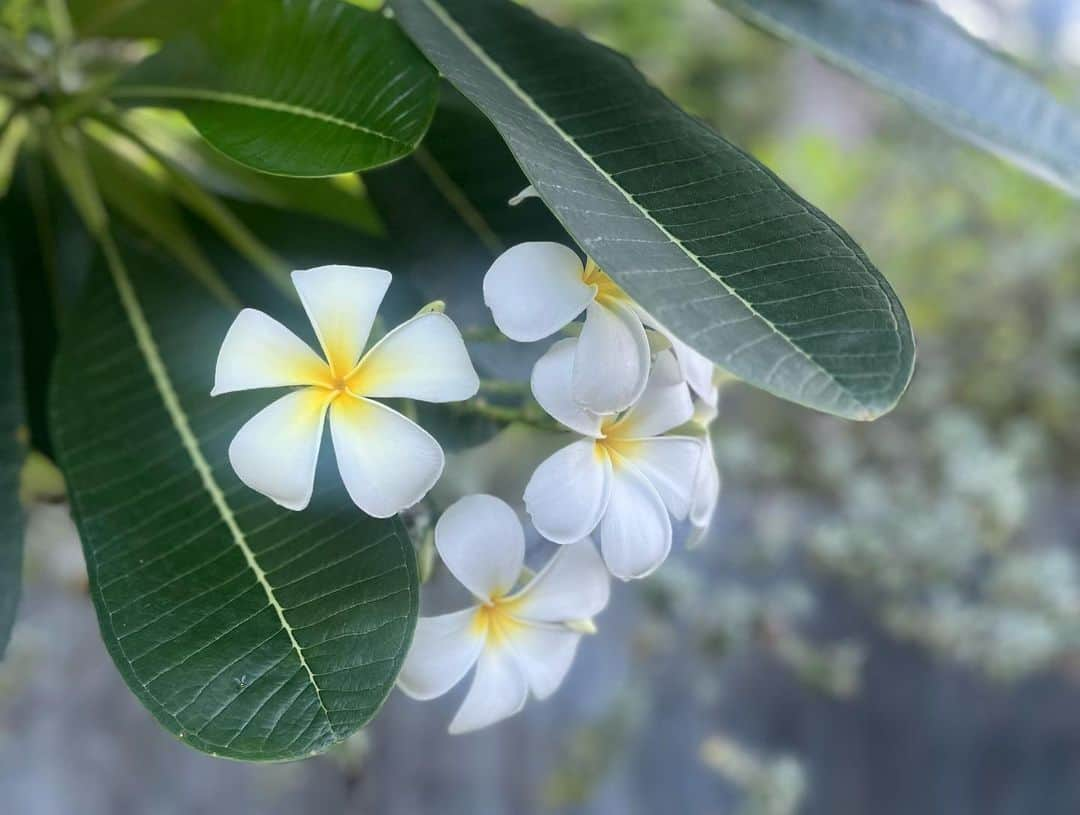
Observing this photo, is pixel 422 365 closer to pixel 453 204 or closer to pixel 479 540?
pixel 479 540

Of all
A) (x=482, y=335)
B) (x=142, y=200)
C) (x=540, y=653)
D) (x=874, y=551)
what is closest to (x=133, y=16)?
(x=142, y=200)

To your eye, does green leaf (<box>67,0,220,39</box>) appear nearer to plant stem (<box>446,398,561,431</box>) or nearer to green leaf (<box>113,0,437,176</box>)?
green leaf (<box>113,0,437,176</box>)

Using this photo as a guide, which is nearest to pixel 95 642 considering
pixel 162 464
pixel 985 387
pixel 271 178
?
pixel 271 178

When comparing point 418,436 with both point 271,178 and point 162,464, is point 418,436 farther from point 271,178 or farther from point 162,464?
point 271,178

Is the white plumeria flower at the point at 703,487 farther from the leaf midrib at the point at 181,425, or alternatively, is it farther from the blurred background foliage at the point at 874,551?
the blurred background foliage at the point at 874,551

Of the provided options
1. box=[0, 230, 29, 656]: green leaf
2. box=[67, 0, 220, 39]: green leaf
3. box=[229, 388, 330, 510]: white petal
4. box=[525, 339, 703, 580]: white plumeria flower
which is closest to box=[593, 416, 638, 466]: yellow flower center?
box=[525, 339, 703, 580]: white plumeria flower
